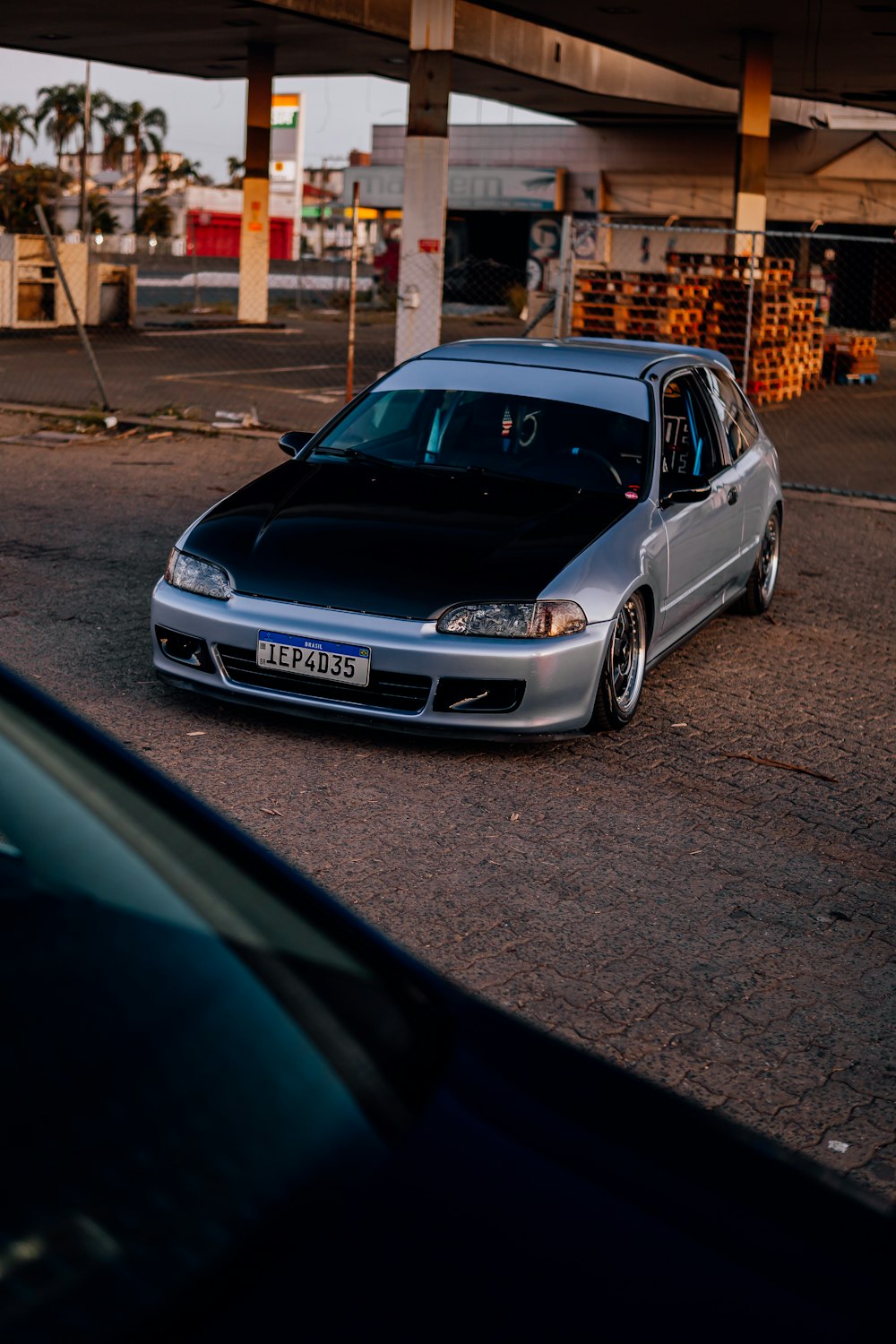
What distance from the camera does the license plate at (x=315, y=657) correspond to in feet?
19.4

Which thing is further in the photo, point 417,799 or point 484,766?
point 484,766

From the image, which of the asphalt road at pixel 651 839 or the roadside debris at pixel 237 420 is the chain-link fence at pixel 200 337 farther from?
the asphalt road at pixel 651 839

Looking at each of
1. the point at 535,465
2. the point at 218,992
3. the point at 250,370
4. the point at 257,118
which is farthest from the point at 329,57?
the point at 218,992

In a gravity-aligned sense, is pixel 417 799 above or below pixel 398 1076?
below

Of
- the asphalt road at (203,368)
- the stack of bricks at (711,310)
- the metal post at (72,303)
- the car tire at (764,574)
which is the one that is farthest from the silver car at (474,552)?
the stack of bricks at (711,310)

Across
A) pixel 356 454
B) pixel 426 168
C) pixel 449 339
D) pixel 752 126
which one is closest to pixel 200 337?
pixel 449 339

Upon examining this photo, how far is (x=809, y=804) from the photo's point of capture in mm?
5832

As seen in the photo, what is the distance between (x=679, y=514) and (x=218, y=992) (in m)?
5.44

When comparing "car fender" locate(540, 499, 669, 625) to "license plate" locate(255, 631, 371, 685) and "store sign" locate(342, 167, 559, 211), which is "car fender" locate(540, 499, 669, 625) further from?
"store sign" locate(342, 167, 559, 211)

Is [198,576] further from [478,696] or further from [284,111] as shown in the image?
[284,111]

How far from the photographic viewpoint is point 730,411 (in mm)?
8484

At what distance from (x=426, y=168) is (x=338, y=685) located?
15.7 metres

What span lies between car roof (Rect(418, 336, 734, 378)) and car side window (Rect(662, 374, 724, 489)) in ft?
0.58

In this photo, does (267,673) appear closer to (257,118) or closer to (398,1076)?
(398,1076)
